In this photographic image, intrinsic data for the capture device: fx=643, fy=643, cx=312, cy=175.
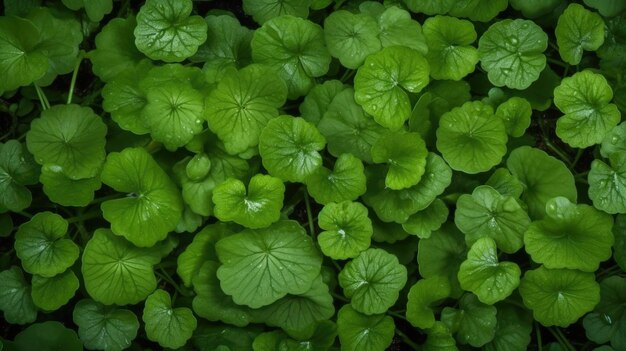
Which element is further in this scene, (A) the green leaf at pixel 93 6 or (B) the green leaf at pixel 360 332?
(A) the green leaf at pixel 93 6

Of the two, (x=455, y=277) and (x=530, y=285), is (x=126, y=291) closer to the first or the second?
(x=455, y=277)

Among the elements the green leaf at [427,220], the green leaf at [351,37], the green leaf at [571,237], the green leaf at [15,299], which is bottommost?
the green leaf at [15,299]

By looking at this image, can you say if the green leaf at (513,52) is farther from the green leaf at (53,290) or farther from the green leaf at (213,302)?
the green leaf at (53,290)

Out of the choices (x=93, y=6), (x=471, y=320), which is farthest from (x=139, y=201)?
(x=471, y=320)

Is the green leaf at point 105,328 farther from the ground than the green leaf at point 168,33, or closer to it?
closer to it

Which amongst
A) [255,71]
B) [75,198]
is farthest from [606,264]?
[75,198]

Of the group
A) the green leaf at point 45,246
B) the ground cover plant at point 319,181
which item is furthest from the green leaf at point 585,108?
the green leaf at point 45,246

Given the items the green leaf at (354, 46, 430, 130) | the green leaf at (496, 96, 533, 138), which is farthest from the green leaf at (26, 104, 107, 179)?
the green leaf at (496, 96, 533, 138)

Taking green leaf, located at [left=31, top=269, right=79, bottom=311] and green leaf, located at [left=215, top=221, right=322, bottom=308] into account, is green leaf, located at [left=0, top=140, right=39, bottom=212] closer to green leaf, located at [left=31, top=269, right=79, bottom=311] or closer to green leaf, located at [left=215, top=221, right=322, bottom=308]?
green leaf, located at [left=31, top=269, right=79, bottom=311]
